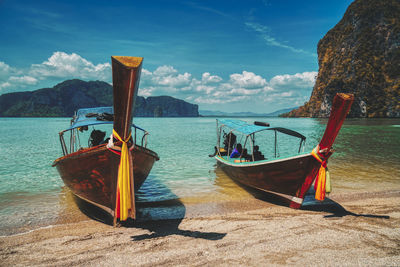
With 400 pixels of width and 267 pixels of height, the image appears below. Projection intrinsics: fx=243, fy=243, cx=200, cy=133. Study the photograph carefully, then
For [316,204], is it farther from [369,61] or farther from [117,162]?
[369,61]

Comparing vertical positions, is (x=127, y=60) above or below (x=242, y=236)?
above

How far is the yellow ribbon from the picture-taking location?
5.21 metres

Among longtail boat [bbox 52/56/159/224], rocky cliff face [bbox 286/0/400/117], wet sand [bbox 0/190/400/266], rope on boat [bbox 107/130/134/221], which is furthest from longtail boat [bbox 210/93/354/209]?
rocky cliff face [bbox 286/0/400/117]

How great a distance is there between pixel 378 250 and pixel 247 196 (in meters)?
4.96

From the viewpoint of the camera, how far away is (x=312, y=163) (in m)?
6.76

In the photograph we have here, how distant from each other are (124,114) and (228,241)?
138 inches

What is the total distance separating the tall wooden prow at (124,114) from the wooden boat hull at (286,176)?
4343mm

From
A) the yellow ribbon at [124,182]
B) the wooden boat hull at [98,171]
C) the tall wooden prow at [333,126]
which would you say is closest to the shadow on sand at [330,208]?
the tall wooden prow at [333,126]

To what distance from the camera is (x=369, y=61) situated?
95812 mm

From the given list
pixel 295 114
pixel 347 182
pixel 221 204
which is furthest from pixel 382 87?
pixel 221 204

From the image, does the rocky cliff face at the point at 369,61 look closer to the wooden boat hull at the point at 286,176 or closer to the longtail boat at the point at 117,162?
the wooden boat hull at the point at 286,176

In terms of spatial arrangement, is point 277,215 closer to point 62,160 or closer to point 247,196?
point 247,196

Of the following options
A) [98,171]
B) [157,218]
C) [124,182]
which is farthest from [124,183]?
[157,218]

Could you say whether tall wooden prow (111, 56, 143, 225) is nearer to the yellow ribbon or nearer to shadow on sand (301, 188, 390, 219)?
the yellow ribbon
